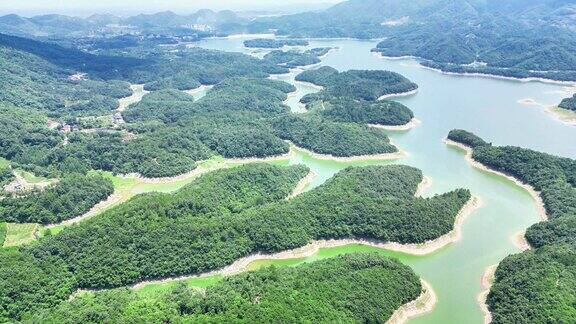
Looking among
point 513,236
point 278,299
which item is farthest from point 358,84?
point 278,299

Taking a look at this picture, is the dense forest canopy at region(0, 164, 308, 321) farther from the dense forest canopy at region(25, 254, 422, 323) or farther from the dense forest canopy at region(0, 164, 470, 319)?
the dense forest canopy at region(25, 254, 422, 323)

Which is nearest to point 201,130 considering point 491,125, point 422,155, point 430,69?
point 422,155

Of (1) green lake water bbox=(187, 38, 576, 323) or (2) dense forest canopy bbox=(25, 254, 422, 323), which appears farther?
(1) green lake water bbox=(187, 38, 576, 323)

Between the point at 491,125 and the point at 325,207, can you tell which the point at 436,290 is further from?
the point at 491,125

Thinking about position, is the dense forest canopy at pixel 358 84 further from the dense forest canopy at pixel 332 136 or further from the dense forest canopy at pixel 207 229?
the dense forest canopy at pixel 207 229

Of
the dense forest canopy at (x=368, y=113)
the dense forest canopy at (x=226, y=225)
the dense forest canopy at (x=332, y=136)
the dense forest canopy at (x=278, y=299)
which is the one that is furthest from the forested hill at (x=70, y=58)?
the dense forest canopy at (x=278, y=299)

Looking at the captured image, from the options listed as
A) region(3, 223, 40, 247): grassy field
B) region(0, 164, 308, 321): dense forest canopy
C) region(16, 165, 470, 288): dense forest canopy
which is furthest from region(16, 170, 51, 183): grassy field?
region(16, 165, 470, 288): dense forest canopy

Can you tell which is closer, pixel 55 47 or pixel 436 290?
pixel 436 290
